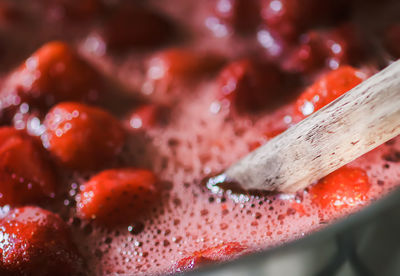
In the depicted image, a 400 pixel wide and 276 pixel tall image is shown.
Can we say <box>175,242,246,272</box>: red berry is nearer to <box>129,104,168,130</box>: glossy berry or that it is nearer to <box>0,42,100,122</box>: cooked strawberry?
<box>129,104,168,130</box>: glossy berry

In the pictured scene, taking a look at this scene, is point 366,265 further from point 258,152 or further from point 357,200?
point 258,152

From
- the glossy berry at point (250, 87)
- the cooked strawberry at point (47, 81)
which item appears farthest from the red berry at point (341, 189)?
the cooked strawberry at point (47, 81)

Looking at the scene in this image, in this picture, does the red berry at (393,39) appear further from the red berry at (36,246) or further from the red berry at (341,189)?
the red berry at (36,246)

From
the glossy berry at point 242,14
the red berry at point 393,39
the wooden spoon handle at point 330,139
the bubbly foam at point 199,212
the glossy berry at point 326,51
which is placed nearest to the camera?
the wooden spoon handle at point 330,139

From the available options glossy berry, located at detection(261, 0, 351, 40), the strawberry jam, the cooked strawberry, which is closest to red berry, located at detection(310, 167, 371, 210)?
the strawberry jam

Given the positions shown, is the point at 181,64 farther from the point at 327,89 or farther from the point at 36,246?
the point at 36,246

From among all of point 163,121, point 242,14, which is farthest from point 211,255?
point 242,14

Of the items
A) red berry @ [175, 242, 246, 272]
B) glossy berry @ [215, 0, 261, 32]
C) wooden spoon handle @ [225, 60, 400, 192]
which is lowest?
red berry @ [175, 242, 246, 272]
